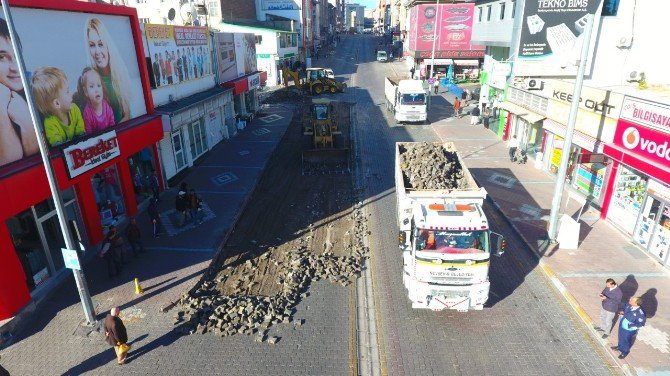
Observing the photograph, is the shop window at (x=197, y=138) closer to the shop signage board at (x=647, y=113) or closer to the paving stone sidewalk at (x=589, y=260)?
the paving stone sidewalk at (x=589, y=260)

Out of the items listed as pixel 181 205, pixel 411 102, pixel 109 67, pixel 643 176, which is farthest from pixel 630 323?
pixel 411 102

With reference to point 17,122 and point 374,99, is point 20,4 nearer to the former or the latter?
point 17,122

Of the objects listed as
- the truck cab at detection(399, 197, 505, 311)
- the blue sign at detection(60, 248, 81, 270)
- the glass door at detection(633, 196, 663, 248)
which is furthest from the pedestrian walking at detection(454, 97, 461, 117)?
the blue sign at detection(60, 248, 81, 270)

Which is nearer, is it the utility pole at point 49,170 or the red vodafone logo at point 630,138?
the utility pole at point 49,170

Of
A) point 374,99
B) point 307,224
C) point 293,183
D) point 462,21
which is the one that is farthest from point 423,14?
point 307,224

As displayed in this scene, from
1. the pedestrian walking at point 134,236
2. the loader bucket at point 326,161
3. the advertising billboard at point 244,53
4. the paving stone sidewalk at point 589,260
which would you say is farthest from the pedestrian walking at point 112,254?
the advertising billboard at point 244,53

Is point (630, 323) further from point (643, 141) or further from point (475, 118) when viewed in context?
point (475, 118)
